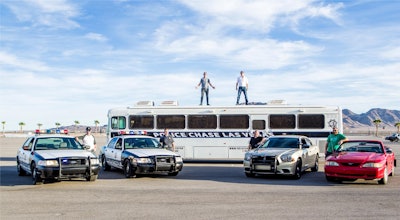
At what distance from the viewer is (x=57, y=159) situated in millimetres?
14195

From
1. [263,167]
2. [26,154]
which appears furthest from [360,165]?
[26,154]

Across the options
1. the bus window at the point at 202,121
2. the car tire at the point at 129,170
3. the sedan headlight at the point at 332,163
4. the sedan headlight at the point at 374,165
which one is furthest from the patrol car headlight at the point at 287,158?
the bus window at the point at 202,121

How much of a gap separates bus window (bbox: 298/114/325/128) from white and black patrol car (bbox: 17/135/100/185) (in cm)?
1089

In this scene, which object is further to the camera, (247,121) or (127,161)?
(247,121)

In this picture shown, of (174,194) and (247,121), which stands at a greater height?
(247,121)

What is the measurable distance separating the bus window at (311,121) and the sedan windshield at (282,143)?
5.22 meters

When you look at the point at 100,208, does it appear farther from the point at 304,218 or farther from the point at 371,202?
the point at 371,202

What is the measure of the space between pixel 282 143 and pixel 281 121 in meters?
5.48

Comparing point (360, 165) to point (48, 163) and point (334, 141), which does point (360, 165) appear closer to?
point (334, 141)

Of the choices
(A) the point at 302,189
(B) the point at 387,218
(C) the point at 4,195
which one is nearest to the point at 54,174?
(C) the point at 4,195

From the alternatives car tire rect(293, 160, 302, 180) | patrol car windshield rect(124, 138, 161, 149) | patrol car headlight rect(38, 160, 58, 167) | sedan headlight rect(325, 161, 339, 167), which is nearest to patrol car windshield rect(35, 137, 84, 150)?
patrol car headlight rect(38, 160, 58, 167)

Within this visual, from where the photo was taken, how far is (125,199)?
11.5 meters

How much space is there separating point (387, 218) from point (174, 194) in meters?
5.24

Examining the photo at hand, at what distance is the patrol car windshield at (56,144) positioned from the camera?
1566 cm
